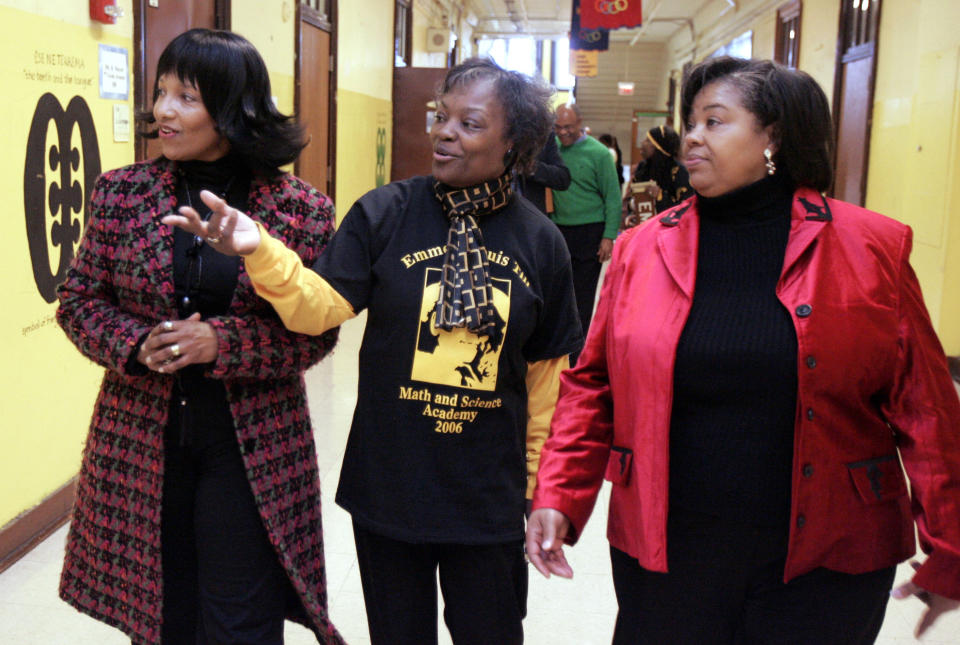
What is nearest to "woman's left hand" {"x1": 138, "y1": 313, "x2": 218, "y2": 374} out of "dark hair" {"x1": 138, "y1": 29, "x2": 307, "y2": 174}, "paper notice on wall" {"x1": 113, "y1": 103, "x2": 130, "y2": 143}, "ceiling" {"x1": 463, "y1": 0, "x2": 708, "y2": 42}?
"dark hair" {"x1": 138, "y1": 29, "x2": 307, "y2": 174}

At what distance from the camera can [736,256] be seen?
164 centimetres

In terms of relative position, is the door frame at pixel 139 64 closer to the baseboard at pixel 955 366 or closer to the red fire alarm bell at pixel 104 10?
the red fire alarm bell at pixel 104 10

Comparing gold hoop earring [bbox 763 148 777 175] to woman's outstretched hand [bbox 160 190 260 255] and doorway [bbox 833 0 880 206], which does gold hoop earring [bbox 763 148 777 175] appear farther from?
doorway [bbox 833 0 880 206]

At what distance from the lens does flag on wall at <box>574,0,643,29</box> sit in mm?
11328

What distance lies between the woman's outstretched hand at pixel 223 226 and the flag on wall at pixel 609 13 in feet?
33.8

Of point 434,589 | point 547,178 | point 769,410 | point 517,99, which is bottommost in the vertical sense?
point 434,589

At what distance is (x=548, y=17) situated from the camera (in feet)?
71.8

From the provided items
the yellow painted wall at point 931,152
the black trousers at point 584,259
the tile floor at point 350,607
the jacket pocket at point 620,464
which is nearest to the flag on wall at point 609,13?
the yellow painted wall at point 931,152

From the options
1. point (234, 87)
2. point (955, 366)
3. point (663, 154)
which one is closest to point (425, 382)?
point (234, 87)

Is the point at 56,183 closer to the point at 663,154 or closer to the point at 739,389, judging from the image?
the point at 739,389

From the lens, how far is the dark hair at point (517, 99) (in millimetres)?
1928

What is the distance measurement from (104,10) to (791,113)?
290 cm

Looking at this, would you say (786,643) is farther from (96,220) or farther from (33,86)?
(33,86)

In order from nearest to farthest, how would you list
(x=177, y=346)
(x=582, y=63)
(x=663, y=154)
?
(x=177, y=346), (x=663, y=154), (x=582, y=63)
